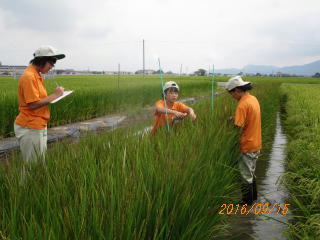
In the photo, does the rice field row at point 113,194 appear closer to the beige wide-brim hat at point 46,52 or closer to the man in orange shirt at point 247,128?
the man in orange shirt at point 247,128

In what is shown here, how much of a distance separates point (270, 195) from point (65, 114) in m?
5.91

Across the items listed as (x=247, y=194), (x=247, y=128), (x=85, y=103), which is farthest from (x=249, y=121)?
(x=85, y=103)

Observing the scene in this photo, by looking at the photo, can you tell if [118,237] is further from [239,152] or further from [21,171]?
[239,152]

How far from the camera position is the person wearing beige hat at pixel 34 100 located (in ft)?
8.90

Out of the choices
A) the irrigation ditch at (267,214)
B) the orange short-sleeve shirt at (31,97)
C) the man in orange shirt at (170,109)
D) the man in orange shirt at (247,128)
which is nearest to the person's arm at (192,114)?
the man in orange shirt at (170,109)

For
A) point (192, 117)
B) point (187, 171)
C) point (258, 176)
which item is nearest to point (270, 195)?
point (258, 176)

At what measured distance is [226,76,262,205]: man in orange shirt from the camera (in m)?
3.18

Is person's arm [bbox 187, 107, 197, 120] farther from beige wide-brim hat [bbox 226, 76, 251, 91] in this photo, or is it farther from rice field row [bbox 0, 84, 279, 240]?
rice field row [bbox 0, 84, 279, 240]

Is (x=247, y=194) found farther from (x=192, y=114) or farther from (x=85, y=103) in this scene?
(x=85, y=103)

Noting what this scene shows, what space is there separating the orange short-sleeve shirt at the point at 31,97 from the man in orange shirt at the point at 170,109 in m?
1.21

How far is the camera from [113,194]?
57.2 inches

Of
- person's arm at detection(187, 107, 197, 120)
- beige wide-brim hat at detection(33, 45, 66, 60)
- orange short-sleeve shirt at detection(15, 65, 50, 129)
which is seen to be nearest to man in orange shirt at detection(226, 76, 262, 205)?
person's arm at detection(187, 107, 197, 120)

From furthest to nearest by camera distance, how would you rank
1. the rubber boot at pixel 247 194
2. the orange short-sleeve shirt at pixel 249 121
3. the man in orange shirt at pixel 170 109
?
the man in orange shirt at pixel 170 109
the rubber boot at pixel 247 194
the orange short-sleeve shirt at pixel 249 121

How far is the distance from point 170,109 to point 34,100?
1.61 m
